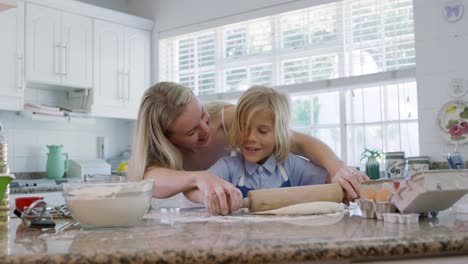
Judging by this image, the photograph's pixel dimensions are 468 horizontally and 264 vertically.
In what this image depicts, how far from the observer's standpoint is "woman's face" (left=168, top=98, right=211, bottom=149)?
1.99 m

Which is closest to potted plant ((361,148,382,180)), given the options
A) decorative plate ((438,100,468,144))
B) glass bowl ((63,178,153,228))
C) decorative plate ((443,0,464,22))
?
decorative plate ((438,100,468,144))

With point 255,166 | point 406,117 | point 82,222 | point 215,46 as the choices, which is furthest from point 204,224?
point 215,46

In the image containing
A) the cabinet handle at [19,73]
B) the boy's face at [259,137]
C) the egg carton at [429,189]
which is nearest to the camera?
the egg carton at [429,189]

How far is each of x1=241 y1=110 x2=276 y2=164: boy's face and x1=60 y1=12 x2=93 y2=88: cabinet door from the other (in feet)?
10.2

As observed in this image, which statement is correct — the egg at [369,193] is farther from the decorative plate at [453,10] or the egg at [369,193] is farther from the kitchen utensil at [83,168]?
the kitchen utensil at [83,168]

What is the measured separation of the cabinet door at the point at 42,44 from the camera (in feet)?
14.2

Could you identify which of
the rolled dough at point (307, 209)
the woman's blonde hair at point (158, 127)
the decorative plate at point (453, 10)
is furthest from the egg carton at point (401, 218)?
the decorative plate at point (453, 10)

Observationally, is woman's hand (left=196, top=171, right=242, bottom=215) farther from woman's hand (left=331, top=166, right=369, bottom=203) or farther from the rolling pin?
woman's hand (left=331, top=166, right=369, bottom=203)

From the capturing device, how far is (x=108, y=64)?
4.95 metres

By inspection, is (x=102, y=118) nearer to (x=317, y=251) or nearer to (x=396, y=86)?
(x=396, y=86)

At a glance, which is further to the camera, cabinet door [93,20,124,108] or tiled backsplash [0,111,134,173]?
cabinet door [93,20,124,108]

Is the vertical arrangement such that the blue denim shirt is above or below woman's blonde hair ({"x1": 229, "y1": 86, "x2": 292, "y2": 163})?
below

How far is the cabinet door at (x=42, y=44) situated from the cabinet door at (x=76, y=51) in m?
0.07

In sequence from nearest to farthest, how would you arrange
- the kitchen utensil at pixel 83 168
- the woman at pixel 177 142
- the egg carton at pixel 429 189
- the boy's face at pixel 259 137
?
the egg carton at pixel 429 189, the woman at pixel 177 142, the boy's face at pixel 259 137, the kitchen utensil at pixel 83 168
